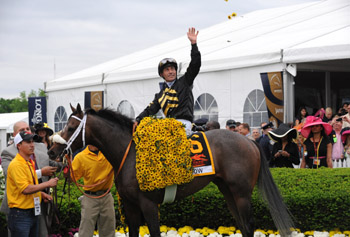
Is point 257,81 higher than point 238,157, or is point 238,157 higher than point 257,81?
point 257,81

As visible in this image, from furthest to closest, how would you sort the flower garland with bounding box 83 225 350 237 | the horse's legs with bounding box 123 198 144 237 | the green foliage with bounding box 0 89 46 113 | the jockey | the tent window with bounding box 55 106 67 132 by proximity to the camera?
the green foliage with bounding box 0 89 46 113
the tent window with bounding box 55 106 67 132
the flower garland with bounding box 83 225 350 237
the jockey
the horse's legs with bounding box 123 198 144 237

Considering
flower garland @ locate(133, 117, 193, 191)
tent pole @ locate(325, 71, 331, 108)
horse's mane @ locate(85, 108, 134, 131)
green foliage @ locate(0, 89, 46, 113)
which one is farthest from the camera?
green foliage @ locate(0, 89, 46, 113)

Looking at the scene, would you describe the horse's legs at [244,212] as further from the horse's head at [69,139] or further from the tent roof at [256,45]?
the tent roof at [256,45]

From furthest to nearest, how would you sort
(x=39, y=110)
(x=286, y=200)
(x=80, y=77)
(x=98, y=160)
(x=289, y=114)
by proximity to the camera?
(x=39, y=110), (x=80, y=77), (x=289, y=114), (x=286, y=200), (x=98, y=160)

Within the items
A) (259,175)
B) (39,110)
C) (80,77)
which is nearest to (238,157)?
(259,175)

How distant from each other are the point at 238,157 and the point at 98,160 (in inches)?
64.5

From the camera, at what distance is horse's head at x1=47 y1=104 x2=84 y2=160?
511cm

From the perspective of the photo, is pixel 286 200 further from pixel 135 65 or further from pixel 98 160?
pixel 135 65

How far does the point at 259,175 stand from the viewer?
5.82 meters

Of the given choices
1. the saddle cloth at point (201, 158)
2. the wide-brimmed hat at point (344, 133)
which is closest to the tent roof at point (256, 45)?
the wide-brimmed hat at point (344, 133)

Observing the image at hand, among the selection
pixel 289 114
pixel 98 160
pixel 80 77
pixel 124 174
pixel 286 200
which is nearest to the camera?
pixel 124 174

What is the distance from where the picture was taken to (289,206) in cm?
658

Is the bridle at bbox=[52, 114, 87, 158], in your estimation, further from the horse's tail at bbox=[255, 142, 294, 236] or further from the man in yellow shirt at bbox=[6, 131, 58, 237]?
the horse's tail at bbox=[255, 142, 294, 236]

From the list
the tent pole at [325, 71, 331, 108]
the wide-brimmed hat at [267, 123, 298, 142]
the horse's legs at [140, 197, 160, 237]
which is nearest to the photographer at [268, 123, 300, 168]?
the wide-brimmed hat at [267, 123, 298, 142]
